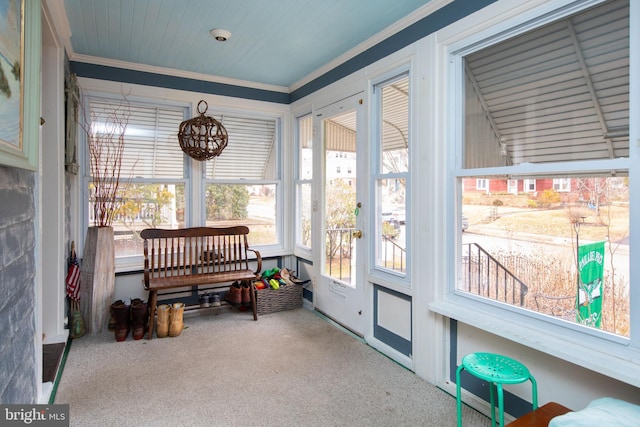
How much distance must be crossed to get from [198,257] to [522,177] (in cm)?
310

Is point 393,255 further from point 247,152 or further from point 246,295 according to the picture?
point 247,152

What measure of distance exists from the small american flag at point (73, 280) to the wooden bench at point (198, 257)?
55 centimetres

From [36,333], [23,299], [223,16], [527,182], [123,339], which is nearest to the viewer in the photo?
[23,299]

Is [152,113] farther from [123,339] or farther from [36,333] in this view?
[36,333]

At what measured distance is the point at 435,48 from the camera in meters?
2.41

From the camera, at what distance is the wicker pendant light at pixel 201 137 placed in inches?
143

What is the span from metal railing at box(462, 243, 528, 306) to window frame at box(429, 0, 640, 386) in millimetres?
54

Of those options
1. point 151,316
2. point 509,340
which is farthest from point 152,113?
point 509,340

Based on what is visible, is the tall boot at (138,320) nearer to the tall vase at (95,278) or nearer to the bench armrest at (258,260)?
the tall vase at (95,278)

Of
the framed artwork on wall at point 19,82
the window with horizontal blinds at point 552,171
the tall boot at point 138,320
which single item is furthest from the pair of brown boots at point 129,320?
the window with horizontal blinds at point 552,171

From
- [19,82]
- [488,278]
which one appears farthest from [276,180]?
[19,82]

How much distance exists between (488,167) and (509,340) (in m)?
0.99

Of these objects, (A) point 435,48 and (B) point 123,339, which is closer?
(A) point 435,48

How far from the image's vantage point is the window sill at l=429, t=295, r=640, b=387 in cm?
157
